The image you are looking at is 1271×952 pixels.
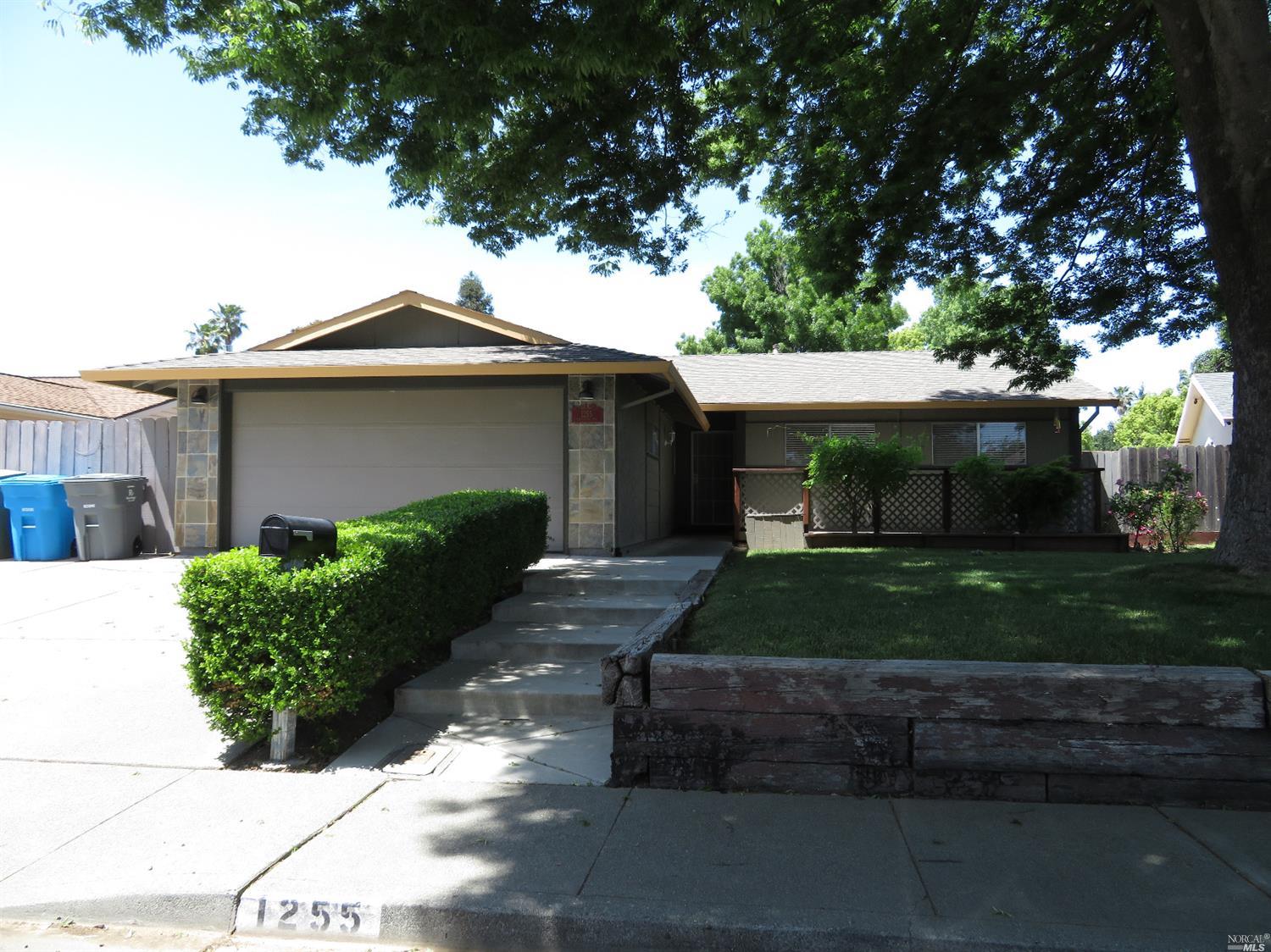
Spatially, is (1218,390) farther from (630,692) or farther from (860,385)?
(630,692)

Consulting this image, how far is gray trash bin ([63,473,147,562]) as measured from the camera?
419 inches

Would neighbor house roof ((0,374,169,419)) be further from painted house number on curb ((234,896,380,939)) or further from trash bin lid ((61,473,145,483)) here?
painted house number on curb ((234,896,380,939))

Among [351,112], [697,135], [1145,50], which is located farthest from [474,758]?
[1145,50]

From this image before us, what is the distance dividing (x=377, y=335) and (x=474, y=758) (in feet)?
30.4

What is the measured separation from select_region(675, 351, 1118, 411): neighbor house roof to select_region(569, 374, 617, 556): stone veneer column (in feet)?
15.2

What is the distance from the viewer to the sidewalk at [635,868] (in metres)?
2.94

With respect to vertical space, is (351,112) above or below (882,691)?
above

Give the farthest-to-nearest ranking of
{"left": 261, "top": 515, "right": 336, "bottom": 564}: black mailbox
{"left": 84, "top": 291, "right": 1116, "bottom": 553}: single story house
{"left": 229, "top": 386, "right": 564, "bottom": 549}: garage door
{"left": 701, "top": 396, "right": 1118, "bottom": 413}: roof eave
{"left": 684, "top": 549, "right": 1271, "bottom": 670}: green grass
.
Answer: {"left": 701, "top": 396, "right": 1118, "bottom": 413}: roof eave → {"left": 229, "top": 386, "right": 564, "bottom": 549}: garage door → {"left": 84, "top": 291, "right": 1116, "bottom": 553}: single story house → {"left": 261, "top": 515, "right": 336, "bottom": 564}: black mailbox → {"left": 684, "top": 549, "right": 1271, "bottom": 670}: green grass

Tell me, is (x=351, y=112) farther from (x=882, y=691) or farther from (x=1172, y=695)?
(x=1172, y=695)

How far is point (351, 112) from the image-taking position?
6.93 m

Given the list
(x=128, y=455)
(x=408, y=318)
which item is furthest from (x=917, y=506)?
(x=128, y=455)

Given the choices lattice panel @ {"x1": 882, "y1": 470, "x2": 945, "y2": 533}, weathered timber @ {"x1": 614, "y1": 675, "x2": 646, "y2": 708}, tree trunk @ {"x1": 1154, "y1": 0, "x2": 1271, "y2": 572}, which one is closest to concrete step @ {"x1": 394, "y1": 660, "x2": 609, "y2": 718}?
weathered timber @ {"x1": 614, "y1": 675, "x2": 646, "y2": 708}

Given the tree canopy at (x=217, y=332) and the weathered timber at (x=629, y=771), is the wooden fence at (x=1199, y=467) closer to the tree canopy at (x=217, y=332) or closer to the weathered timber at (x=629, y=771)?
the weathered timber at (x=629, y=771)

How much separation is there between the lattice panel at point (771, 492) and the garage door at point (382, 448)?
4.67m
